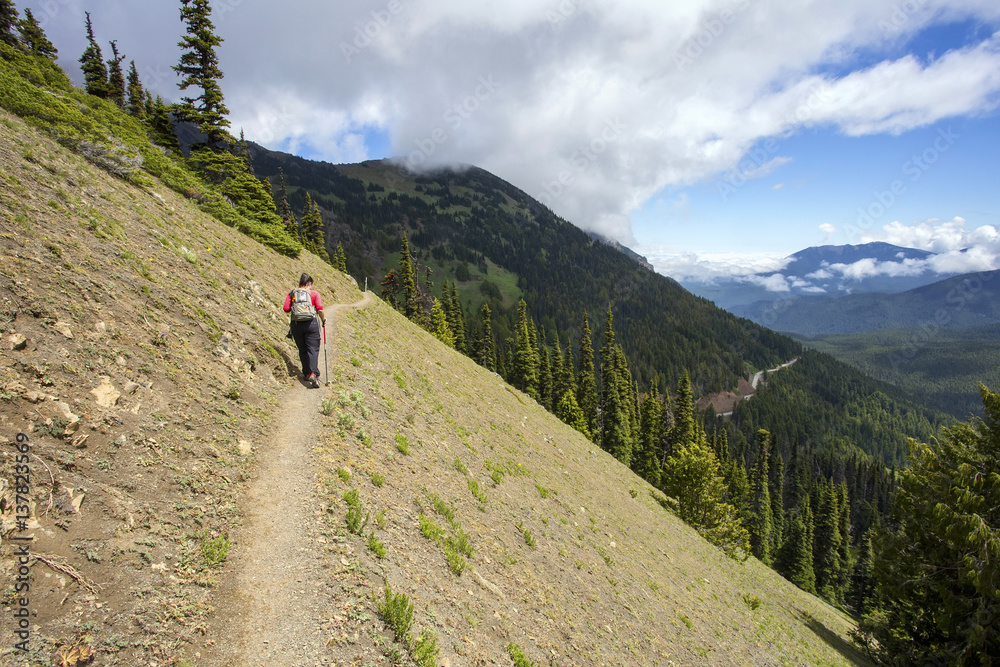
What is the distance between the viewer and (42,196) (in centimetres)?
1043

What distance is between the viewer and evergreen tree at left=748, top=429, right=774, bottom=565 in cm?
7038

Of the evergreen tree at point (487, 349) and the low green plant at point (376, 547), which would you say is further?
the evergreen tree at point (487, 349)

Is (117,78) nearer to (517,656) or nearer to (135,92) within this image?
(135,92)

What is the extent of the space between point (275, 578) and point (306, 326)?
7.69m

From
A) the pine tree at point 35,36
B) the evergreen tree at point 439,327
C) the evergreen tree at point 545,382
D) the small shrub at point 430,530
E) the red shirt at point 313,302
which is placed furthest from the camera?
the evergreen tree at point 545,382

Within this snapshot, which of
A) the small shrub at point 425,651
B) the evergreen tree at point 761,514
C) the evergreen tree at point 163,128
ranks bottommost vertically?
the evergreen tree at point 761,514

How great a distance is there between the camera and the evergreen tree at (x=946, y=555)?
53.0 feet

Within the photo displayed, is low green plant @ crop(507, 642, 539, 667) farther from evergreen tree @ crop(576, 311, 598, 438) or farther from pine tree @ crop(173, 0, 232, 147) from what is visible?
evergreen tree @ crop(576, 311, 598, 438)

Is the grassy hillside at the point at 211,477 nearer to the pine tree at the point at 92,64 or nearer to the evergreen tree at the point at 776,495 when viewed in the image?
the pine tree at the point at 92,64

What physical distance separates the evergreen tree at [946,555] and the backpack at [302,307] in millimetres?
25310

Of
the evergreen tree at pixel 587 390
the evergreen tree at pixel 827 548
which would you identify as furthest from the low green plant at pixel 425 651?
the evergreen tree at pixel 827 548

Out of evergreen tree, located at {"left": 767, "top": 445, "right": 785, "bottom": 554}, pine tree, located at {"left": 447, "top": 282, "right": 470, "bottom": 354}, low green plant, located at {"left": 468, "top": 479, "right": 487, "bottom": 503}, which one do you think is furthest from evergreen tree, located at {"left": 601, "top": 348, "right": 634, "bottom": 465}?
low green plant, located at {"left": 468, "top": 479, "right": 487, "bottom": 503}

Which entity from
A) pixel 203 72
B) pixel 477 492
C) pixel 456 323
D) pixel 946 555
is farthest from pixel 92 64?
pixel 946 555

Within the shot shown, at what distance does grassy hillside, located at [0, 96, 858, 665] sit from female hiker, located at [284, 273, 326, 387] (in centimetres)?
65
